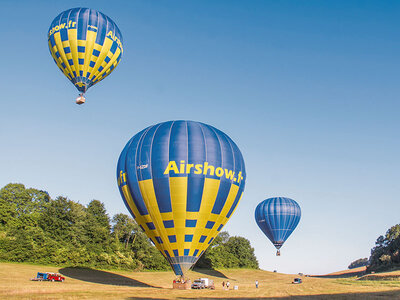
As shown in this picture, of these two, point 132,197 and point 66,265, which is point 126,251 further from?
point 132,197

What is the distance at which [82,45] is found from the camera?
3391 cm

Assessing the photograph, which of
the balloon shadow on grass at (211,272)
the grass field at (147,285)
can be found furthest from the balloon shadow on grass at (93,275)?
the balloon shadow on grass at (211,272)

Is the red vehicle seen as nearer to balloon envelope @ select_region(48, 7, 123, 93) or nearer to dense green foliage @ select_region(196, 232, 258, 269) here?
balloon envelope @ select_region(48, 7, 123, 93)

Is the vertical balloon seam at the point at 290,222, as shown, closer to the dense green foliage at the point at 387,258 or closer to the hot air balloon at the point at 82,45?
the dense green foliage at the point at 387,258

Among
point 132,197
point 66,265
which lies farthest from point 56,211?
point 132,197

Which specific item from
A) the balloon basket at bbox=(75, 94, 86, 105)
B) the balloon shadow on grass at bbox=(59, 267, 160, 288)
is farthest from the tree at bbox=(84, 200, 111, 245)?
the balloon basket at bbox=(75, 94, 86, 105)

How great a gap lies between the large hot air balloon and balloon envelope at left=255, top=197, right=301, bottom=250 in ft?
100

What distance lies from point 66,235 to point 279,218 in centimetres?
3296

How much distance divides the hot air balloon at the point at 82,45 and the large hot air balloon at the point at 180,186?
7.66 metres

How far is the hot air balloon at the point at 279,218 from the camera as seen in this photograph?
6094 cm

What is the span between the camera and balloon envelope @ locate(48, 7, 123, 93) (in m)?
33.7

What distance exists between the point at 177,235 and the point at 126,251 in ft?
127

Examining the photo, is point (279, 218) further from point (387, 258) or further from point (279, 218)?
Answer: point (387, 258)

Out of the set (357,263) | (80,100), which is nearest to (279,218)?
(80,100)
